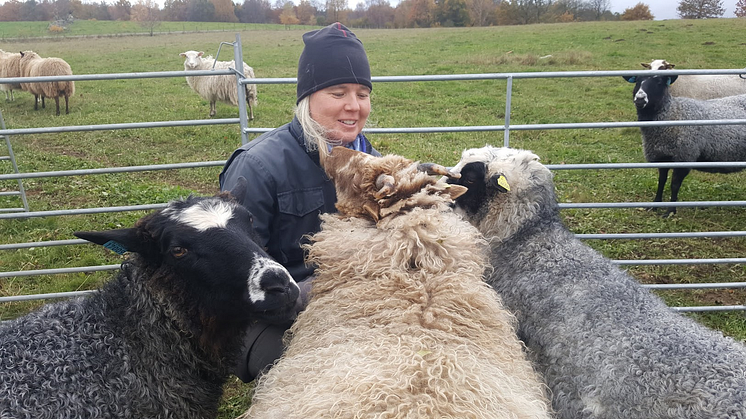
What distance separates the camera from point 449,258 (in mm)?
2324

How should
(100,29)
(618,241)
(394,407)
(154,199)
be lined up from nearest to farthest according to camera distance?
(394,407), (618,241), (154,199), (100,29)

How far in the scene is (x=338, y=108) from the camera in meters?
3.18

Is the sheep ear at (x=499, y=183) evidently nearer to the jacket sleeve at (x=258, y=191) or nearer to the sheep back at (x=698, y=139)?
the jacket sleeve at (x=258, y=191)

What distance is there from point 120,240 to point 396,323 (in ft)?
4.59

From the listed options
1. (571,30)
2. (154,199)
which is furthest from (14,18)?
(154,199)

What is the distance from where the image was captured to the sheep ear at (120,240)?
2.36 m

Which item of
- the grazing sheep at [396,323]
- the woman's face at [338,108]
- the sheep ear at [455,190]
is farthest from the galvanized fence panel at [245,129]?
the grazing sheep at [396,323]

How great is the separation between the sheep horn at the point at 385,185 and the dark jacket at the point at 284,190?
799mm

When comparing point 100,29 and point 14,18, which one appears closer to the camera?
point 100,29

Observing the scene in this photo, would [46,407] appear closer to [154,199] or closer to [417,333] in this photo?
[417,333]

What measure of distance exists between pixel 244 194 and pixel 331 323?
99 centimetres

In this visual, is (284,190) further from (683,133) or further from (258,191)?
(683,133)

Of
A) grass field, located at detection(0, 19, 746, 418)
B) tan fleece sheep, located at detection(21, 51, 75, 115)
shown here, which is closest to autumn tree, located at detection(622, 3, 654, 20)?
grass field, located at detection(0, 19, 746, 418)

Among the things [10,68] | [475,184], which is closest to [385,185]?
[475,184]
